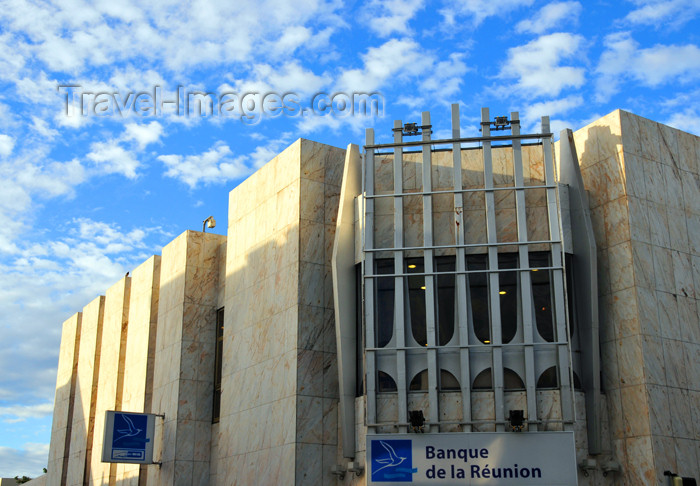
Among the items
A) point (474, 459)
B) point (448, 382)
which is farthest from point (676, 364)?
point (448, 382)

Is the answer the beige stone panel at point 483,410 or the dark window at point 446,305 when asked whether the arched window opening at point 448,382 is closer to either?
the beige stone panel at point 483,410

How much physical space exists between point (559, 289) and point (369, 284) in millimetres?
6215

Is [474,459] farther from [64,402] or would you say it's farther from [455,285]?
[64,402]

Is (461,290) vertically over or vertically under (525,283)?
under

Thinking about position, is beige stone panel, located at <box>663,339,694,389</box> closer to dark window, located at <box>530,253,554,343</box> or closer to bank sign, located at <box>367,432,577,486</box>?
dark window, located at <box>530,253,554,343</box>

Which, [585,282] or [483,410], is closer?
[483,410]

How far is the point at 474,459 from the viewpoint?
2550cm

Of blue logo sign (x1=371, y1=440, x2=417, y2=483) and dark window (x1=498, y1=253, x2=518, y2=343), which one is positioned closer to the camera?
blue logo sign (x1=371, y1=440, x2=417, y2=483)

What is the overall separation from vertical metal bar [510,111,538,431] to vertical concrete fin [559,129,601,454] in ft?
5.50

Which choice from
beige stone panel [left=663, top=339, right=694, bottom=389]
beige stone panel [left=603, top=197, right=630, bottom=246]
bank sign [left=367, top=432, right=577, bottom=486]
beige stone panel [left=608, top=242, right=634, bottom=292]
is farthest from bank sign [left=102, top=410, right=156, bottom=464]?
beige stone panel [left=663, top=339, right=694, bottom=389]

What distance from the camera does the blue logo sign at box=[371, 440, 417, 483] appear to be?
25.9 meters

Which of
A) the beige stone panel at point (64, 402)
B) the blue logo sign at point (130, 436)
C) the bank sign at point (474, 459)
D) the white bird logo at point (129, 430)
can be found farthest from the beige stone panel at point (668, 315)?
the beige stone panel at point (64, 402)

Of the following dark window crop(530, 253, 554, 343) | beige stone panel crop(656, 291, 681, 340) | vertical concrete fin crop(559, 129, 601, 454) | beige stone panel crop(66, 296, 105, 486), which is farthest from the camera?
beige stone panel crop(66, 296, 105, 486)

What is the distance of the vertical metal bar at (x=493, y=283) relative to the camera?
26.0 m
